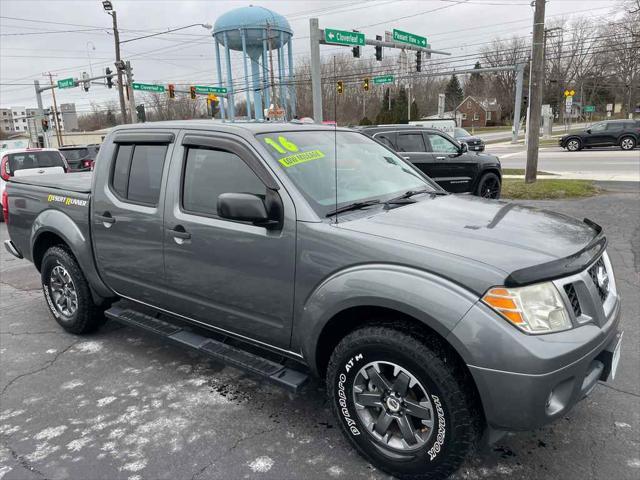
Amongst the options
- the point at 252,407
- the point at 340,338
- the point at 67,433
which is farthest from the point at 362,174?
the point at 67,433

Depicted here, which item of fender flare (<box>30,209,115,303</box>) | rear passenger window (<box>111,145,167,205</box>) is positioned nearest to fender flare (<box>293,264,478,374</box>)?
rear passenger window (<box>111,145,167,205</box>)

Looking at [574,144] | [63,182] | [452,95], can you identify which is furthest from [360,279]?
[452,95]

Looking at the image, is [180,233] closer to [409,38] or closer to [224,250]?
[224,250]

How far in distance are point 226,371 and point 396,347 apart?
1.89 meters

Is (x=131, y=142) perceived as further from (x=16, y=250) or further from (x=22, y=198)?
(x=16, y=250)

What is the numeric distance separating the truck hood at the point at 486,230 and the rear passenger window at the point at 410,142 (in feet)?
25.3

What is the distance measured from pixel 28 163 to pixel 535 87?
1371 cm

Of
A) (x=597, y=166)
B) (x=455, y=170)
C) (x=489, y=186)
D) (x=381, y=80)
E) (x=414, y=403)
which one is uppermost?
(x=381, y=80)

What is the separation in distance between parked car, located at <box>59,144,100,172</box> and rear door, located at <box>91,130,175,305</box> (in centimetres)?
1521

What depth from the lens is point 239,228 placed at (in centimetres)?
292

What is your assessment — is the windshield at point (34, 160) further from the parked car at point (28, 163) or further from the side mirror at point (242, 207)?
the side mirror at point (242, 207)

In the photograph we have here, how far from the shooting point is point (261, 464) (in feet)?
8.72

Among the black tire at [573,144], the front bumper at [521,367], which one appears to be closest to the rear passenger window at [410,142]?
the front bumper at [521,367]

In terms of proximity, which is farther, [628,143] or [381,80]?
[381,80]
